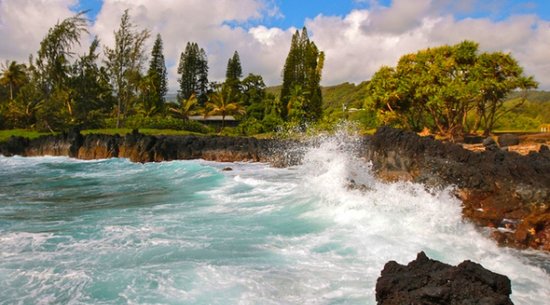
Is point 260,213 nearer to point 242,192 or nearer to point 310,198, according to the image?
point 310,198

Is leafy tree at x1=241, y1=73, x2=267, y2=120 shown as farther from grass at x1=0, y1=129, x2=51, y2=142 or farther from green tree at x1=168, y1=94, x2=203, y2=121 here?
grass at x1=0, y1=129, x2=51, y2=142

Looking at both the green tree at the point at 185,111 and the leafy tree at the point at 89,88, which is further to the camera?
the green tree at the point at 185,111

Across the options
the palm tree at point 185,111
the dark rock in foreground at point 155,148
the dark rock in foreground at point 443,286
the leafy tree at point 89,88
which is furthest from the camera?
the palm tree at point 185,111

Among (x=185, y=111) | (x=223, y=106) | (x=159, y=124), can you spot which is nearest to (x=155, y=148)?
(x=159, y=124)

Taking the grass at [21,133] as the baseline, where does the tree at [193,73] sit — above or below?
above

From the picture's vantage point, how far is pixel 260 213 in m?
11.4

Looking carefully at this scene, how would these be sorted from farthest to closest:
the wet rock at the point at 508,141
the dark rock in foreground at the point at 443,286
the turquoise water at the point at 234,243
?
the wet rock at the point at 508,141 < the turquoise water at the point at 234,243 < the dark rock in foreground at the point at 443,286

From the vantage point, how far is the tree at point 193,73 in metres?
66.5

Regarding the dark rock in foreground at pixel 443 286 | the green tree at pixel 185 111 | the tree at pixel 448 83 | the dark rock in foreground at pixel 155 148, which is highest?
the tree at pixel 448 83

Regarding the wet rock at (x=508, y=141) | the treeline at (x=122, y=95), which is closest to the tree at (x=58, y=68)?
the treeline at (x=122, y=95)

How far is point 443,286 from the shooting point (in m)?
4.32

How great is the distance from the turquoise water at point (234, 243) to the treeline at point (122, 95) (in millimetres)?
30084

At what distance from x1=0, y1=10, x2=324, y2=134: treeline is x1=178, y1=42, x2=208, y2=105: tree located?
6448mm

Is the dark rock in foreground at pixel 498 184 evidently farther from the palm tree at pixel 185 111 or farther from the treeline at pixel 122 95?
the palm tree at pixel 185 111
